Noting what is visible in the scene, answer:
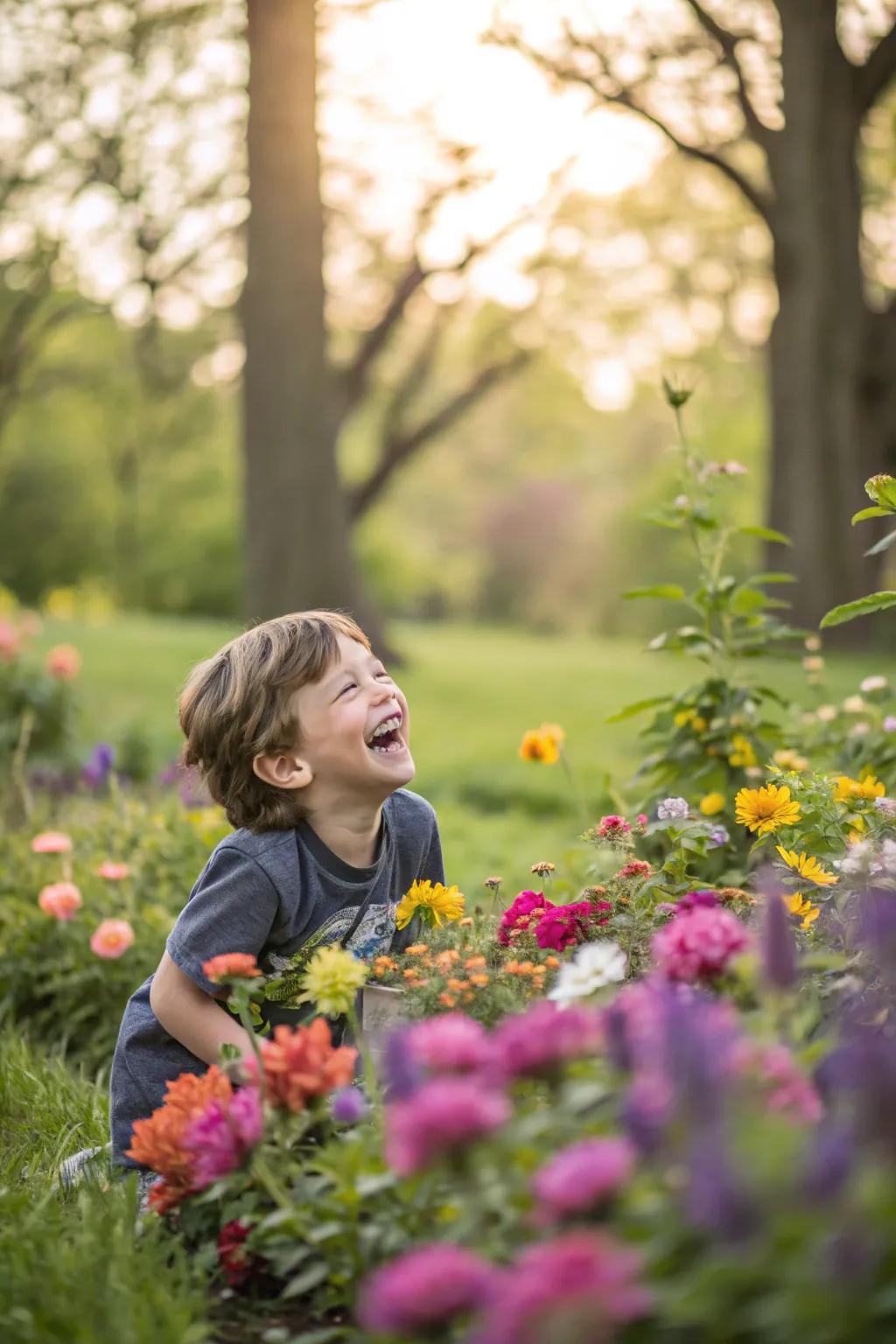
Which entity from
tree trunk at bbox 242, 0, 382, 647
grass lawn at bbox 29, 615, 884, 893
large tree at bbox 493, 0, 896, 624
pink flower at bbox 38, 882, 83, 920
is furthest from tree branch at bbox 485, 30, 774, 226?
pink flower at bbox 38, 882, 83, 920

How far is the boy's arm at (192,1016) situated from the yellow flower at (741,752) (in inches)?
61.8

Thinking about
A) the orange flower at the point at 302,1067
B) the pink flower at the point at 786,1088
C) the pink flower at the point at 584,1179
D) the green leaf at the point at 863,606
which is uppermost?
the green leaf at the point at 863,606

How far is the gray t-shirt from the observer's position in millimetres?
2330

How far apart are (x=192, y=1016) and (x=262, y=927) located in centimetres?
20

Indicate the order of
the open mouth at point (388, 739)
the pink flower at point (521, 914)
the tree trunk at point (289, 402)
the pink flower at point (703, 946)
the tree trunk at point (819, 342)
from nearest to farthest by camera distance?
1. the pink flower at point (703, 946)
2. the pink flower at point (521, 914)
3. the open mouth at point (388, 739)
4. the tree trunk at point (289, 402)
5. the tree trunk at point (819, 342)

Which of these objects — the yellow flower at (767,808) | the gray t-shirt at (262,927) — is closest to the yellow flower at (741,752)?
the yellow flower at (767,808)

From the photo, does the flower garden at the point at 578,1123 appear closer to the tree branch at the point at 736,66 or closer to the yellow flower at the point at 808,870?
the yellow flower at the point at 808,870

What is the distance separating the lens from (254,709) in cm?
252

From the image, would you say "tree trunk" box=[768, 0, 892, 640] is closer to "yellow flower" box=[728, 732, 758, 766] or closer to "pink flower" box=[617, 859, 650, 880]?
"yellow flower" box=[728, 732, 758, 766]

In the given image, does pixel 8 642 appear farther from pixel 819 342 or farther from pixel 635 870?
pixel 819 342

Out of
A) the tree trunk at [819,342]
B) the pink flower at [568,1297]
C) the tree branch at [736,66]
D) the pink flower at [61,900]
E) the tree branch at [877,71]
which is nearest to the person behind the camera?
the pink flower at [568,1297]

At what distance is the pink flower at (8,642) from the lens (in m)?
6.52

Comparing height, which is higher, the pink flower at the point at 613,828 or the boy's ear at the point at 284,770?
the boy's ear at the point at 284,770

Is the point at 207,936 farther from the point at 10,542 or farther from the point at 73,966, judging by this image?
the point at 10,542
